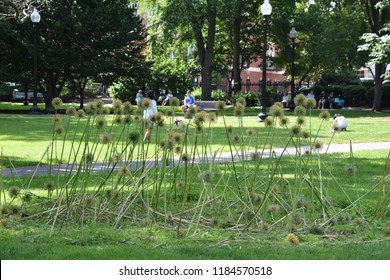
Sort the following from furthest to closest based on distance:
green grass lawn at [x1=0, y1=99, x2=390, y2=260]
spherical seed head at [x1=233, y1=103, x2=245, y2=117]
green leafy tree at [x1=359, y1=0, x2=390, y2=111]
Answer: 1. green leafy tree at [x1=359, y1=0, x2=390, y2=111]
2. spherical seed head at [x1=233, y1=103, x2=245, y2=117]
3. green grass lawn at [x1=0, y1=99, x2=390, y2=260]

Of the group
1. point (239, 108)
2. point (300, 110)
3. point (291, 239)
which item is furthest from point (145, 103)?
point (291, 239)

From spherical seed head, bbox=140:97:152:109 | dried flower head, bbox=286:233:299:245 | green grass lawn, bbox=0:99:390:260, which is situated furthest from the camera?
spherical seed head, bbox=140:97:152:109

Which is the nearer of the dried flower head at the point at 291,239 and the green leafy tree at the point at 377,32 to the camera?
the dried flower head at the point at 291,239

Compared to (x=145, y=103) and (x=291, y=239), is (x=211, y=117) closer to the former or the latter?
(x=145, y=103)

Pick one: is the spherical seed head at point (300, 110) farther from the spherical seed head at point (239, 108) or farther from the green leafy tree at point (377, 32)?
the green leafy tree at point (377, 32)

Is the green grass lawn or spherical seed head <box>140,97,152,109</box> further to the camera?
spherical seed head <box>140,97,152,109</box>

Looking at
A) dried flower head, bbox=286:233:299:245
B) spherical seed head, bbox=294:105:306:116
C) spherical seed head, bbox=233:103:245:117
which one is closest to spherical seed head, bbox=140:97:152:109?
spherical seed head, bbox=233:103:245:117

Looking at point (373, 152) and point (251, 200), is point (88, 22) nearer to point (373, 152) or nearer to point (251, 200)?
point (373, 152)

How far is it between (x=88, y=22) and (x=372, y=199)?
29.2m

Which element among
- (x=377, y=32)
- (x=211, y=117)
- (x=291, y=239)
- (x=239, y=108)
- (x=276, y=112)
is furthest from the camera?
(x=377, y=32)

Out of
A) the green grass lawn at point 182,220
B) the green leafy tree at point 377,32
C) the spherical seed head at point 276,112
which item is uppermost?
the green leafy tree at point 377,32

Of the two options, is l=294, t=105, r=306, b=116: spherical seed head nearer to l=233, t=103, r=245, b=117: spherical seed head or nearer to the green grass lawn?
the green grass lawn

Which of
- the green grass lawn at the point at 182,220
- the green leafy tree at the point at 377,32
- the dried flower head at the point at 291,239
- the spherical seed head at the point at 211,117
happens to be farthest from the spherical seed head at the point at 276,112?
the green leafy tree at the point at 377,32

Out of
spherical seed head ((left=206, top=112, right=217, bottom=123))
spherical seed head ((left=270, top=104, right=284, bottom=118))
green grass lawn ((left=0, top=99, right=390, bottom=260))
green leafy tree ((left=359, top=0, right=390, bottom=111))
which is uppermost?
green leafy tree ((left=359, top=0, right=390, bottom=111))
